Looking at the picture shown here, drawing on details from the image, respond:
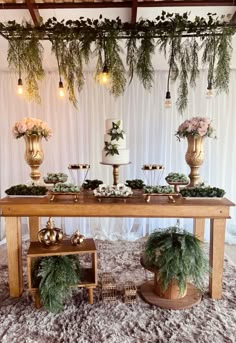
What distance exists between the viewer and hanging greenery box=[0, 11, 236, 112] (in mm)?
2609

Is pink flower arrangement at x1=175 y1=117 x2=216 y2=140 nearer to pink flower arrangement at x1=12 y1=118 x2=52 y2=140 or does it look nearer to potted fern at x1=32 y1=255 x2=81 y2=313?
pink flower arrangement at x1=12 y1=118 x2=52 y2=140

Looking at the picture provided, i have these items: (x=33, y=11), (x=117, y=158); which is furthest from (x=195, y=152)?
(x=33, y=11)

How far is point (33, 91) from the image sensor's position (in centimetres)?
289

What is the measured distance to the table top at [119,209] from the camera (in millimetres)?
2373

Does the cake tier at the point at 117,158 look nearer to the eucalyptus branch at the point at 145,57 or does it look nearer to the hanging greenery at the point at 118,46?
the hanging greenery at the point at 118,46

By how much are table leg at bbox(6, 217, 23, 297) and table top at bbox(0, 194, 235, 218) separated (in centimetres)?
12

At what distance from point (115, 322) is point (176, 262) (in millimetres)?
661

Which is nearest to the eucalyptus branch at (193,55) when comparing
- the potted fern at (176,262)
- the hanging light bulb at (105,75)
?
the hanging light bulb at (105,75)

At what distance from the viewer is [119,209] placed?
240cm

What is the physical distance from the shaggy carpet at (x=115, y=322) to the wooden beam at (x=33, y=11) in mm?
2598

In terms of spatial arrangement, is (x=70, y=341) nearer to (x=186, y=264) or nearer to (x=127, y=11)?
(x=186, y=264)

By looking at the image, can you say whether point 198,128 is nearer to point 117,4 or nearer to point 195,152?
point 195,152

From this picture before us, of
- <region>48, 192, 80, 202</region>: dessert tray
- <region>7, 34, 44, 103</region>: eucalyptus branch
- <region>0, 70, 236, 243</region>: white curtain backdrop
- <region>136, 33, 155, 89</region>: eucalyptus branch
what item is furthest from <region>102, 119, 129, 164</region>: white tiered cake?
<region>0, 70, 236, 243</region>: white curtain backdrop

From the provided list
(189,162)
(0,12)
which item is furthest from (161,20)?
(0,12)
